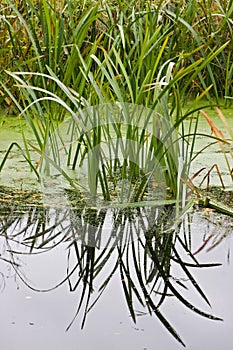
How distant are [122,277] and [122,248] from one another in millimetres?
206

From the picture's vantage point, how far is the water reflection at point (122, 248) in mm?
2045

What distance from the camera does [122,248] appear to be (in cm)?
234

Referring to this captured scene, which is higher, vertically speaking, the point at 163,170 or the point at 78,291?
the point at 163,170

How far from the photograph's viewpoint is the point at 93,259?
2.26 metres

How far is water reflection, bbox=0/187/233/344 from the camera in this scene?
2045 millimetres

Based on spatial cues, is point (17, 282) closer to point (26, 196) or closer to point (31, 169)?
point (26, 196)

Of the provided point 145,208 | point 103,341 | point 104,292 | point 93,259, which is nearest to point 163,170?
point 145,208

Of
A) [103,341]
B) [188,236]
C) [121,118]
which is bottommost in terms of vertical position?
[103,341]

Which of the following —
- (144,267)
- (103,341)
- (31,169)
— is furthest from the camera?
(31,169)

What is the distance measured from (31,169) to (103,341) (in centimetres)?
124

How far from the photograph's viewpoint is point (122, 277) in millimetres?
2146

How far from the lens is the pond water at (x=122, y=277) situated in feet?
5.92

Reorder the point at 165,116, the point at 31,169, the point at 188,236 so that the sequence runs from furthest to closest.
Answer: the point at 31,169 → the point at 165,116 → the point at 188,236

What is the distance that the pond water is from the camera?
180 cm
